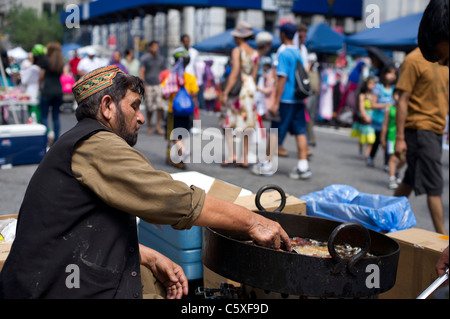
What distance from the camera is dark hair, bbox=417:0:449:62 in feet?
6.43

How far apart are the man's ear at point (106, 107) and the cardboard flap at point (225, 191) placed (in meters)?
1.38

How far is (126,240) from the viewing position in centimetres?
217

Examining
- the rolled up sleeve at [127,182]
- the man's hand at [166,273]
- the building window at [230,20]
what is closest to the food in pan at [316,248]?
the man's hand at [166,273]

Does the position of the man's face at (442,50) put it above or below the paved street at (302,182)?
above

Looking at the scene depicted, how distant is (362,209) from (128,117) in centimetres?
222

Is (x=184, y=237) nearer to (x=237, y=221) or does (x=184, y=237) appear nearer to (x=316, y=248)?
(x=316, y=248)

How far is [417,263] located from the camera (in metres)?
3.43

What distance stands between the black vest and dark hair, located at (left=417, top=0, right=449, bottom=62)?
4.18ft

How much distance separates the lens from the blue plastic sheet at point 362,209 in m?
3.88

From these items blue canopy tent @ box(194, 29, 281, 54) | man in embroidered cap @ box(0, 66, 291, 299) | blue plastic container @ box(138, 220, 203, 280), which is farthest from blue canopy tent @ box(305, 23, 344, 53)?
man in embroidered cap @ box(0, 66, 291, 299)

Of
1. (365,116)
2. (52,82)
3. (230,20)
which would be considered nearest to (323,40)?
(365,116)

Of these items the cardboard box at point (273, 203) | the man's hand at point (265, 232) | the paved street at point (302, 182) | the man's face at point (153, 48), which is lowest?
the paved street at point (302, 182)

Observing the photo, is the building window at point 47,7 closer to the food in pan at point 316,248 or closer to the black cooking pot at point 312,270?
the food in pan at point 316,248

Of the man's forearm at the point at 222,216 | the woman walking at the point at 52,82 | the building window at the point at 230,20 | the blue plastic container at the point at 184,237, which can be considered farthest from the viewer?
the building window at the point at 230,20
